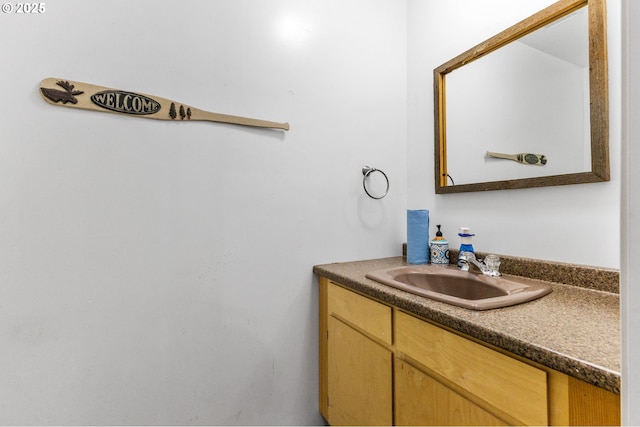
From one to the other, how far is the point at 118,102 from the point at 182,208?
1.49 ft

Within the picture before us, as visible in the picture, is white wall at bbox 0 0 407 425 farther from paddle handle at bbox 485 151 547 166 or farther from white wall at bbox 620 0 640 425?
white wall at bbox 620 0 640 425

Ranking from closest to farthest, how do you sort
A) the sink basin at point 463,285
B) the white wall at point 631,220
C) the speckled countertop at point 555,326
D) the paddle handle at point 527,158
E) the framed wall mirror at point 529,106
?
the white wall at point 631,220 → the speckled countertop at point 555,326 → the sink basin at point 463,285 → the framed wall mirror at point 529,106 → the paddle handle at point 527,158

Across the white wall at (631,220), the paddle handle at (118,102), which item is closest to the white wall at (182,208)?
the paddle handle at (118,102)

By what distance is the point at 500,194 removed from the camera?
1210 millimetres

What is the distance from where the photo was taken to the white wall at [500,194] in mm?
895

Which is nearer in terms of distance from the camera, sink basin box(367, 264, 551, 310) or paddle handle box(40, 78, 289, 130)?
sink basin box(367, 264, 551, 310)

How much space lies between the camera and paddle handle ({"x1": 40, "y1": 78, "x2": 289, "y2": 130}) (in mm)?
982

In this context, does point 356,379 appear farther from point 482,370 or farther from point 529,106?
point 529,106

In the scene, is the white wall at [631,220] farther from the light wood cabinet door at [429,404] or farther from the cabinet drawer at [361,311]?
the cabinet drawer at [361,311]

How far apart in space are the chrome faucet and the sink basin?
0.09ft

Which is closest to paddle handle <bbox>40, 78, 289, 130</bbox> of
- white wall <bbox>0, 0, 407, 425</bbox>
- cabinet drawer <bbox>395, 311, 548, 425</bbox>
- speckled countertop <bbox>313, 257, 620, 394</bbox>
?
white wall <bbox>0, 0, 407, 425</bbox>

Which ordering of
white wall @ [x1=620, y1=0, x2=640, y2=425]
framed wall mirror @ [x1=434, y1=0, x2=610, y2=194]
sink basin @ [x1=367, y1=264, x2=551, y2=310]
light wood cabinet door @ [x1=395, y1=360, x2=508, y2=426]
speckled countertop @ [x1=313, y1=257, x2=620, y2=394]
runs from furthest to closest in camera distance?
framed wall mirror @ [x1=434, y1=0, x2=610, y2=194], sink basin @ [x1=367, y1=264, x2=551, y2=310], light wood cabinet door @ [x1=395, y1=360, x2=508, y2=426], speckled countertop @ [x1=313, y1=257, x2=620, y2=394], white wall @ [x1=620, y1=0, x2=640, y2=425]

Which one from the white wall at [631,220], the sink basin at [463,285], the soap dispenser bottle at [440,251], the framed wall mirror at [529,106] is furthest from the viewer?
the soap dispenser bottle at [440,251]

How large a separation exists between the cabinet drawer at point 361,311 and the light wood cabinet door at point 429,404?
0.39 feet
